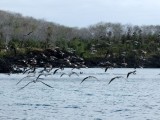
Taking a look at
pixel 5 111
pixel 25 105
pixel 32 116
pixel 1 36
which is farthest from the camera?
pixel 1 36

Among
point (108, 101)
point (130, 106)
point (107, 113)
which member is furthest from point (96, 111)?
point (108, 101)

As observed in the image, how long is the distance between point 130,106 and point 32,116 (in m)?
14.1

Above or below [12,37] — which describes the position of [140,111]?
below

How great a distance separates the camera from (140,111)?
48.9m

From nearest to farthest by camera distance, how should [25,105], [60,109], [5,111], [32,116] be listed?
[32,116] → [5,111] → [60,109] → [25,105]

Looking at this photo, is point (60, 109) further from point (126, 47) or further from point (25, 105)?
point (126, 47)

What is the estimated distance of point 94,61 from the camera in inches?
7461

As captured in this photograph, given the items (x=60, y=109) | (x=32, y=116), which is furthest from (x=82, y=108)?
(x=32, y=116)

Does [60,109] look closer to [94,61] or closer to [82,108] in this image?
[82,108]

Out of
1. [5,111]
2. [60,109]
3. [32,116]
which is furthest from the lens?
[60,109]

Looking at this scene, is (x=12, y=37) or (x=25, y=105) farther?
(x=12, y=37)

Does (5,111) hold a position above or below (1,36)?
below

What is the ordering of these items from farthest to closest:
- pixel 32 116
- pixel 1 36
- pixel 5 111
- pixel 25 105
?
pixel 1 36 → pixel 25 105 → pixel 5 111 → pixel 32 116

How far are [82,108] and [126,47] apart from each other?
140110mm
